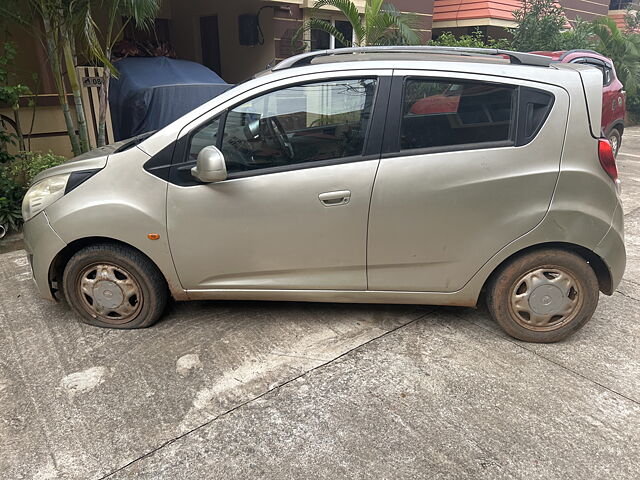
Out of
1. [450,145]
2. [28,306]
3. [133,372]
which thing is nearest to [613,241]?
[450,145]

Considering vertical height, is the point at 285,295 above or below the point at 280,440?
above

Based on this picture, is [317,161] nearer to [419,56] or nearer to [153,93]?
[419,56]

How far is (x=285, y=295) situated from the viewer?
10.8ft

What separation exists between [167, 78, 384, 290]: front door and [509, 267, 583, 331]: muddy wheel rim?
101cm

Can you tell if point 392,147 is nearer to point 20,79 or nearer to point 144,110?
point 144,110

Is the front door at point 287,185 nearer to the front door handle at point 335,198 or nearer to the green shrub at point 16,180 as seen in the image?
the front door handle at point 335,198

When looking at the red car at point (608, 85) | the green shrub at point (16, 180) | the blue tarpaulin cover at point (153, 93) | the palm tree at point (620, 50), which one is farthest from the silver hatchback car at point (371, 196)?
the palm tree at point (620, 50)

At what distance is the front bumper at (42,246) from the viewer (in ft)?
10.6

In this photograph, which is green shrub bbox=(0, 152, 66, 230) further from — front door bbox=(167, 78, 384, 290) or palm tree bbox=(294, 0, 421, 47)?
palm tree bbox=(294, 0, 421, 47)

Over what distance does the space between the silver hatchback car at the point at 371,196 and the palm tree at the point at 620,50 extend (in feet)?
40.3

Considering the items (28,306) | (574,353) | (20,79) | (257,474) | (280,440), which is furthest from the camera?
(20,79)

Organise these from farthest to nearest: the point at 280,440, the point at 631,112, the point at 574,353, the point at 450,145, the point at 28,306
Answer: the point at 631,112
the point at 28,306
the point at 574,353
the point at 450,145
the point at 280,440

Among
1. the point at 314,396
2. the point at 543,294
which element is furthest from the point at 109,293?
the point at 543,294

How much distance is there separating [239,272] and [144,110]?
4619 millimetres
